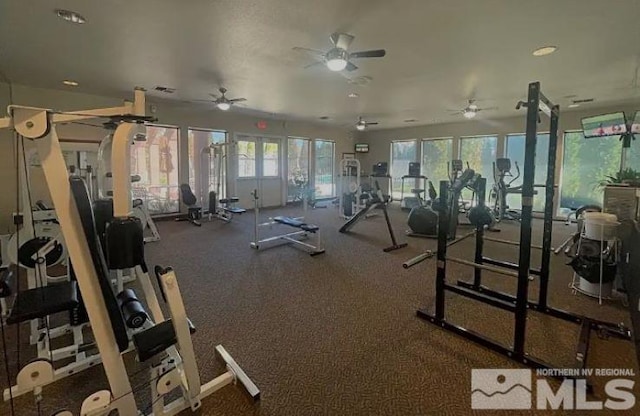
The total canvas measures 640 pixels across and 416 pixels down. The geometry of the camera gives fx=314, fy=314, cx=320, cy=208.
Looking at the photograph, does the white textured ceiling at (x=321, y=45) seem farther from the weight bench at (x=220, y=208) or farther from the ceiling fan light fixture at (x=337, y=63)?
the weight bench at (x=220, y=208)

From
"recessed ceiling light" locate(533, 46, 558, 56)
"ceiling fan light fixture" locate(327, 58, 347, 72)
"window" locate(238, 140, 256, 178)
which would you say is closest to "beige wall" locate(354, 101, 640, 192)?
"recessed ceiling light" locate(533, 46, 558, 56)

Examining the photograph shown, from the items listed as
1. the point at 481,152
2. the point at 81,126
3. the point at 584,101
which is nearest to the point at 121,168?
the point at 81,126

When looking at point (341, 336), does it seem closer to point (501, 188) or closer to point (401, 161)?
point (501, 188)

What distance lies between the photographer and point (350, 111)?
753 centimetres

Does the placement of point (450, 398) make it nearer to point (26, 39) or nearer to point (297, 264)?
point (297, 264)

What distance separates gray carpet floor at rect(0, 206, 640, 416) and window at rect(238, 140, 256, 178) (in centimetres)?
446

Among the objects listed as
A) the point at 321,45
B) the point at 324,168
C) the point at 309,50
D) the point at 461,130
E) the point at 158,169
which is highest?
the point at 461,130

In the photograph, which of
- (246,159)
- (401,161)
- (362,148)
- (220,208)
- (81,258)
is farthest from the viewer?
(362,148)

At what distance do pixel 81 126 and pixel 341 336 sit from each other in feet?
20.8

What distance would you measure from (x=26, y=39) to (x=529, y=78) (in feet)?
20.4

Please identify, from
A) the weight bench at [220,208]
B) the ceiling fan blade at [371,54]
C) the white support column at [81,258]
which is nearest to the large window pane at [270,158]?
the weight bench at [220,208]

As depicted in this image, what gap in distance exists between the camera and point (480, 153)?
8.91 meters

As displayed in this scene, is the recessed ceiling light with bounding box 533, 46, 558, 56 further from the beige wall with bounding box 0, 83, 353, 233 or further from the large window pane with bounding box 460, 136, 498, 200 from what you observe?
the beige wall with bounding box 0, 83, 353, 233

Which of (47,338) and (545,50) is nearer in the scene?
(47,338)
